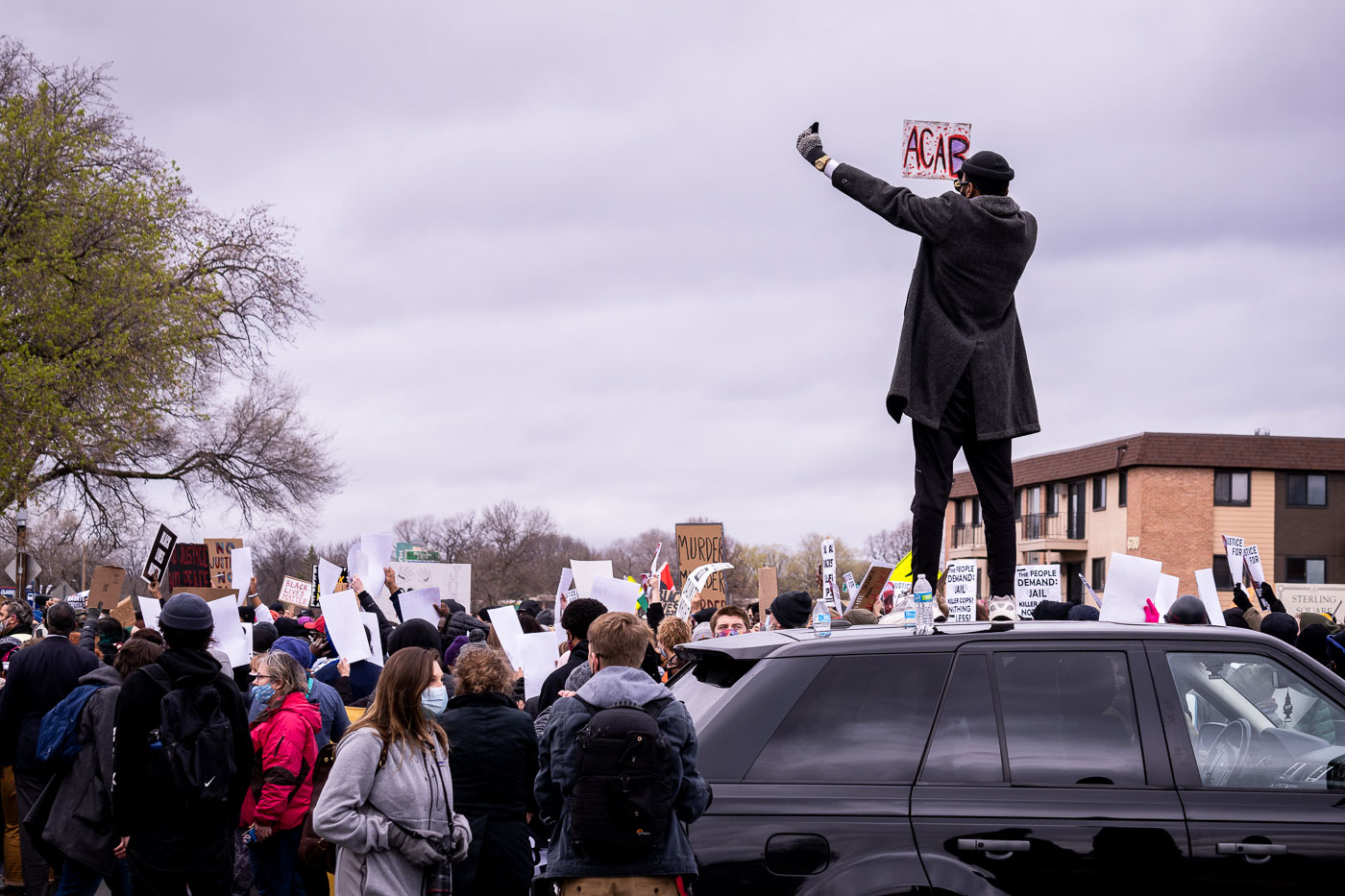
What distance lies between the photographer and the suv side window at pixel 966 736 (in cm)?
454

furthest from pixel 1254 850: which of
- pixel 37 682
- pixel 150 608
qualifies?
pixel 150 608

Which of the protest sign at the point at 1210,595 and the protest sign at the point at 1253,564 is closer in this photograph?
the protest sign at the point at 1210,595

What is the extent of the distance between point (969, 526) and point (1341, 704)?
60723mm

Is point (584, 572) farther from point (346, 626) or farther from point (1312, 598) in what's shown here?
point (1312, 598)

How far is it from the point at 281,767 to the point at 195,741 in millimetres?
1339

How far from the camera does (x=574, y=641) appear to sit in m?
7.70

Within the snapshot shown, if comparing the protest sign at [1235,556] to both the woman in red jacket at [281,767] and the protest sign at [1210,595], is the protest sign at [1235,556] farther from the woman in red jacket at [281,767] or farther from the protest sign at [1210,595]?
the woman in red jacket at [281,767]

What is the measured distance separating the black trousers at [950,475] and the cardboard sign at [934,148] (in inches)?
43.8

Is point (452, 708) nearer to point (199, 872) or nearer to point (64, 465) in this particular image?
point (199, 872)

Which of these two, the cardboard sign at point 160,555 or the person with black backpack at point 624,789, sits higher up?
the cardboard sign at point 160,555

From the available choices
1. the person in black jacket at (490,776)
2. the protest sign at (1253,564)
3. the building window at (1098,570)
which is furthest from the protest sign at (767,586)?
the building window at (1098,570)

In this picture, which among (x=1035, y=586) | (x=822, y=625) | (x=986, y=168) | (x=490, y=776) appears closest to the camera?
(x=822, y=625)

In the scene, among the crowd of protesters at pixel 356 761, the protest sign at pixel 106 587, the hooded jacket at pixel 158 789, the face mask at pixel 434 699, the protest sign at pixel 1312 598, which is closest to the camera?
the crowd of protesters at pixel 356 761

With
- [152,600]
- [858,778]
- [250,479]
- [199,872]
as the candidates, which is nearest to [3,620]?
[152,600]
